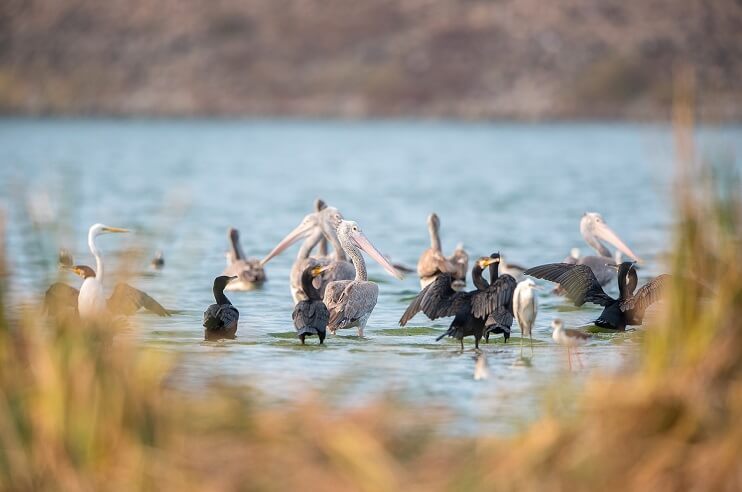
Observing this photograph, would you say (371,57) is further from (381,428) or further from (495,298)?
(381,428)

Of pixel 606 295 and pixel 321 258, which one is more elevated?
pixel 321 258

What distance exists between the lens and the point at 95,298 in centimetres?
1074

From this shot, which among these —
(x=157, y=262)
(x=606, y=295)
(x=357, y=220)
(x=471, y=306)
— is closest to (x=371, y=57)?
(x=357, y=220)

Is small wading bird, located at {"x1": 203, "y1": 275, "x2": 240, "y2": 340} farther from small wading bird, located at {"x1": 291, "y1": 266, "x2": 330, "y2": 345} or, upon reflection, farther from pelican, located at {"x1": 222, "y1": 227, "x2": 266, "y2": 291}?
pelican, located at {"x1": 222, "y1": 227, "x2": 266, "y2": 291}

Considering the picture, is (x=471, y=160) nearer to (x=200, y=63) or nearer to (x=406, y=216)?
(x=406, y=216)

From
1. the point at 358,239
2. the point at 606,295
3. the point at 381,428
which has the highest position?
the point at 358,239

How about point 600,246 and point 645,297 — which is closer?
point 645,297

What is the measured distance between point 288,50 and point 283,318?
119 m

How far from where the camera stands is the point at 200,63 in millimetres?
133500

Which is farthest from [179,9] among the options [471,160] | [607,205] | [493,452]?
[493,452]

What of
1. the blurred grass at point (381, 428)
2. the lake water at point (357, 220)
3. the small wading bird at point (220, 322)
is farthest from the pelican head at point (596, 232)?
the blurred grass at point (381, 428)

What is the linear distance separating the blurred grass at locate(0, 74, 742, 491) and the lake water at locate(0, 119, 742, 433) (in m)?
0.37

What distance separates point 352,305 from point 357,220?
15650 mm

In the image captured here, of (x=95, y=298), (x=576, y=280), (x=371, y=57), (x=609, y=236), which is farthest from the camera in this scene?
(x=371, y=57)
